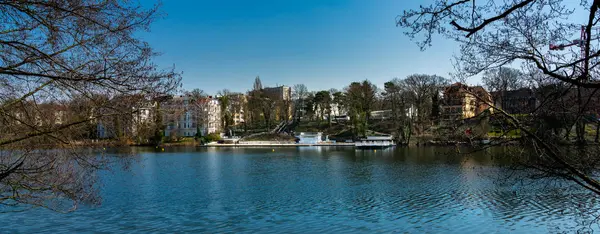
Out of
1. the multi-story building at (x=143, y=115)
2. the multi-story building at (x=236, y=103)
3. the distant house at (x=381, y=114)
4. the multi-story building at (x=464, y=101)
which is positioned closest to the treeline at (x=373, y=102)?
the distant house at (x=381, y=114)

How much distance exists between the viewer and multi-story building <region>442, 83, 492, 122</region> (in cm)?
728

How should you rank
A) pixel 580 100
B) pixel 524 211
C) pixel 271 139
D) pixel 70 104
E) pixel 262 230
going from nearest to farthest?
pixel 580 100 < pixel 70 104 < pixel 262 230 < pixel 524 211 < pixel 271 139

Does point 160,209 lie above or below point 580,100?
below

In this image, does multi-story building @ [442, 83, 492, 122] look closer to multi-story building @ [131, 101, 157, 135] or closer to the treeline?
multi-story building @ [131, 101, 157, 135]

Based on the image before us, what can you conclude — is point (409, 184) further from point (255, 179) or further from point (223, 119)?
point (223, 119)

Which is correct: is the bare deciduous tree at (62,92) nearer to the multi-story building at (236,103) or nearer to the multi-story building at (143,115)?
the multi-story building at (143,115)

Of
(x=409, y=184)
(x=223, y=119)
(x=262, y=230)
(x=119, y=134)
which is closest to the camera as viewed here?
(x=119, y=134)

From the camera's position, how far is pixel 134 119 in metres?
6.96

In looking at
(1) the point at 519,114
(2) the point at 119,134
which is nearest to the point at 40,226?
A: (2) the point at 119,134

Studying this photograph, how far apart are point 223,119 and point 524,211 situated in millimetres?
75477

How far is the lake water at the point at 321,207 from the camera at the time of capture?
1363 centimetres

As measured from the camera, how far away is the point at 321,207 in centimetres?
1673

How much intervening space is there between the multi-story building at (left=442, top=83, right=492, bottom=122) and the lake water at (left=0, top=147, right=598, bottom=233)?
39.9 inches

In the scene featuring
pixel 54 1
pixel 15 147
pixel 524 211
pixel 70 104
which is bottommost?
pixel 524 211
